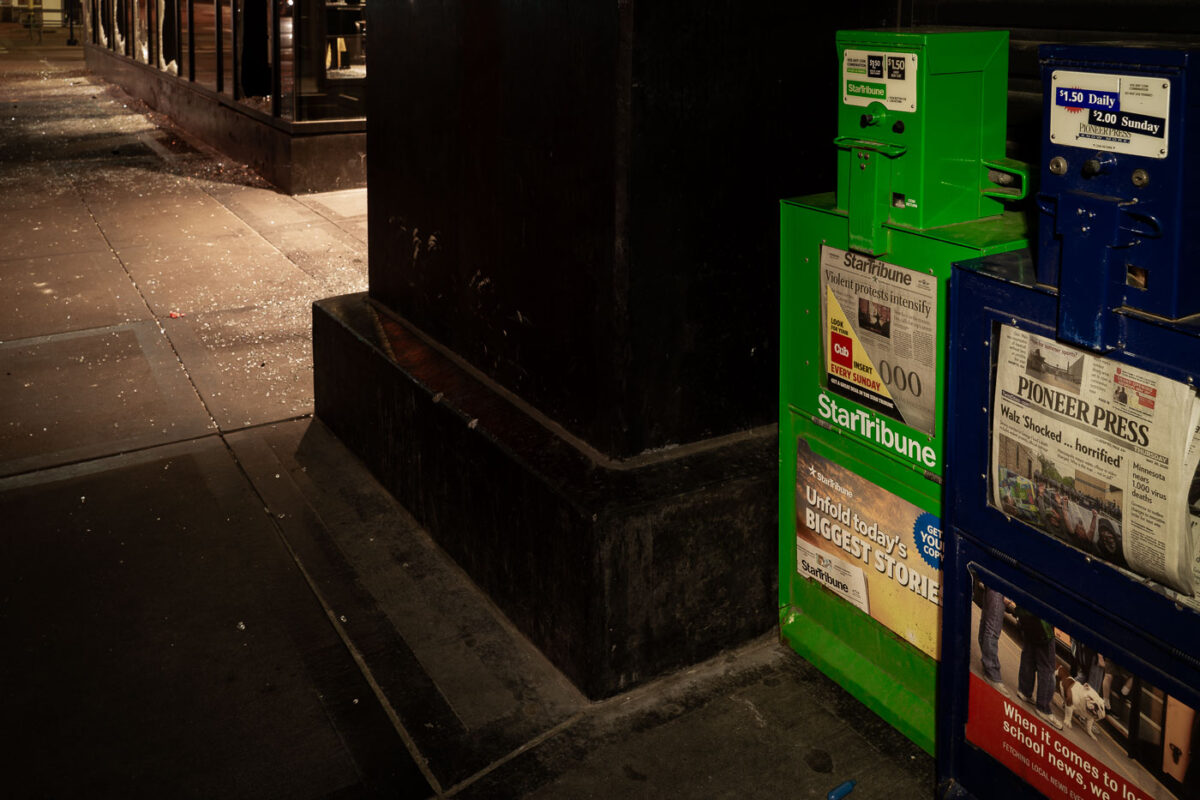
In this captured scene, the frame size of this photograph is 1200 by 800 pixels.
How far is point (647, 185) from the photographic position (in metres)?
3.25

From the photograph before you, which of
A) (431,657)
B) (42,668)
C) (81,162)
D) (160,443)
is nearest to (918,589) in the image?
(431,657)

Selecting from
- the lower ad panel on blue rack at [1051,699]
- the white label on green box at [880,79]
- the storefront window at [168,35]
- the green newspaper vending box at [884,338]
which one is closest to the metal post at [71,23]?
the storefront window at [168,35]

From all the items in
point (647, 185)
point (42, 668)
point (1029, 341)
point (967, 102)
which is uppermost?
point (967, 102)

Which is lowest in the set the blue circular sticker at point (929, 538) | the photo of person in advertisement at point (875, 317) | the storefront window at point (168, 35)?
the blue circular sticker at point (929, 538)

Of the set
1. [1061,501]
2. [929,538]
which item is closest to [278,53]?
[929,538]

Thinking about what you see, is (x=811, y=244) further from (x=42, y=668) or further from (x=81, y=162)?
(x=81, y=162)

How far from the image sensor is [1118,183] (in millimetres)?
2191

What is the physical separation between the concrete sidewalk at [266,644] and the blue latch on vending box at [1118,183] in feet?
4.73

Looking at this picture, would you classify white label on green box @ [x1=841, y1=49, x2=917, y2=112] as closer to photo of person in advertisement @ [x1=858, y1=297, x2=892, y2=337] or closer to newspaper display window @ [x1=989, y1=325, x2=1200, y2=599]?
photo of person in advertisement @ [x1=858, y1=297, x2=892, y2=337]

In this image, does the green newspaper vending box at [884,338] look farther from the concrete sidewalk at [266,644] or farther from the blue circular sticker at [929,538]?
the concrete sidewalk at [266,644]

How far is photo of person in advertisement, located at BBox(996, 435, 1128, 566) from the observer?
2348 mm

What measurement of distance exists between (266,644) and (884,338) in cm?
213

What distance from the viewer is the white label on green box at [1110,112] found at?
2.09 meters

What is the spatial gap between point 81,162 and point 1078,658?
12.7m
